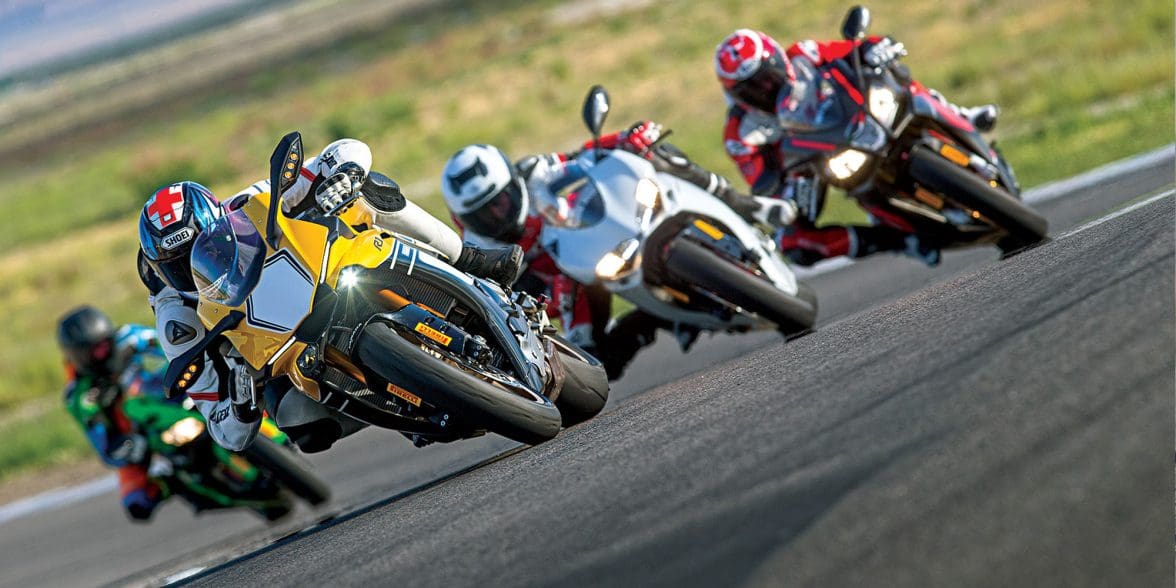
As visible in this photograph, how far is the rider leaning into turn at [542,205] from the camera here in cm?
726

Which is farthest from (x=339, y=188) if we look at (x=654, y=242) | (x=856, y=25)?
(x=856, y=25)

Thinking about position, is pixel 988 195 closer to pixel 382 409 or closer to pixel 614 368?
pixel 614 368

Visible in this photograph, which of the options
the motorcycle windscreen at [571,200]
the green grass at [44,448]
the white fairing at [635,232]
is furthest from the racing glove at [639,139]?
the green grass at [44,448]

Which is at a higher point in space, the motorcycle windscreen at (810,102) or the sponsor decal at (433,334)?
the sponsor decal at (433,334)

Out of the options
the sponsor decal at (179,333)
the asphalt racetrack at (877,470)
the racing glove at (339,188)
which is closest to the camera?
the asphalt racetrack at (877,470)

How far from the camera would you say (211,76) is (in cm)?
8675

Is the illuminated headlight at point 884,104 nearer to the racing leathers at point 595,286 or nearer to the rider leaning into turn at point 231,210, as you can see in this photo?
the racing leathers at point 595,286

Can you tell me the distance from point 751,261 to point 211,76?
8550 centimetres

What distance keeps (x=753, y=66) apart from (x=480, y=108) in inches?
1058

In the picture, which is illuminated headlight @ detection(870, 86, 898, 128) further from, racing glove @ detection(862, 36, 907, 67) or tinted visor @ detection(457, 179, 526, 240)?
tinted visor @ detection(457, 179, 526, 240)

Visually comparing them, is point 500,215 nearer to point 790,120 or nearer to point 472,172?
point 472,172

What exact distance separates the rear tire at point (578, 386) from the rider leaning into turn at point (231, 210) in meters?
0.51

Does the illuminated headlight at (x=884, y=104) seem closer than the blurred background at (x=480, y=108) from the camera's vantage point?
A: Yes

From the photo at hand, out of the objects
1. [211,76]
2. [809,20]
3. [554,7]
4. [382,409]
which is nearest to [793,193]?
[382,409]
